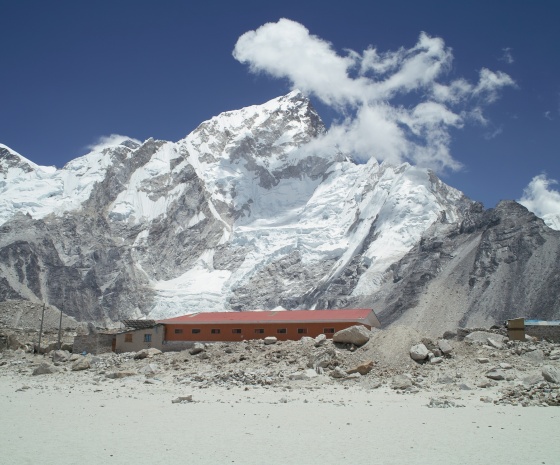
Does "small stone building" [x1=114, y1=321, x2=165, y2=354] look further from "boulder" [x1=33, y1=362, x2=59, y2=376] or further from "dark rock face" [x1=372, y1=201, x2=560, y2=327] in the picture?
"dark rock face" [x1=372, y1=201, x2=560, y2=327]

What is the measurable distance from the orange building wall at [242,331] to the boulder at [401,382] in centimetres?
1686

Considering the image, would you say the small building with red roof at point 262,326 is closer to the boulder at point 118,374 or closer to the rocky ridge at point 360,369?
the rocky ridge at point 360,369

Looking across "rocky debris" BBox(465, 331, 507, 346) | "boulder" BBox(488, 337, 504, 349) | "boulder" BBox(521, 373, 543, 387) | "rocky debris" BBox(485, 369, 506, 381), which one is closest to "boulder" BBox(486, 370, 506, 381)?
"rocky debris" BBox(485, 369, 506, 381)

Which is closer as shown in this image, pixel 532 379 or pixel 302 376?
pixel 532 379

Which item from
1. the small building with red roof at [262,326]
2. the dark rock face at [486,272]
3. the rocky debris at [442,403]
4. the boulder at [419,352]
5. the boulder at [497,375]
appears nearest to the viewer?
the rocky debris at [442,403]

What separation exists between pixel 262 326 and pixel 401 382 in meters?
20.8

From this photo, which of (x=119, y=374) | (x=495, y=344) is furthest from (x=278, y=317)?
(x=495, y=344)

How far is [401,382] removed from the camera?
967 inches

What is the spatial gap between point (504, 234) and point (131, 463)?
113878 mm

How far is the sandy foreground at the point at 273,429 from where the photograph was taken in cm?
1388

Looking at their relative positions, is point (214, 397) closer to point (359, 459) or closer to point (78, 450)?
point (78, 450)

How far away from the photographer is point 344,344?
31.7 m

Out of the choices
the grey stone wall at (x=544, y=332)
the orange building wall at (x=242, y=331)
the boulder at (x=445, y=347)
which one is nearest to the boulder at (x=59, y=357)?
the orange building wall at (x=242, y=331)

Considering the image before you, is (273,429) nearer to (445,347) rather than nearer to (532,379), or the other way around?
(532,379)
